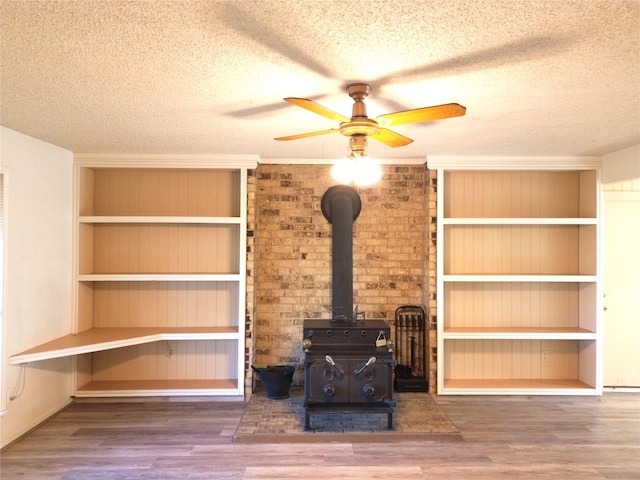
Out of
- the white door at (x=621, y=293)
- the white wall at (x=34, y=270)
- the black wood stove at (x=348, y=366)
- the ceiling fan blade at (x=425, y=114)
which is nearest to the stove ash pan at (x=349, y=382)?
the black wood stove at (x=348, y=366)

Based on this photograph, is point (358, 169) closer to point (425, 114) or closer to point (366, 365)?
point (425, 114)

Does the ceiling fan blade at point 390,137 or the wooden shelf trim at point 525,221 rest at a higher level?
the ceiling fan blade at point 390,137

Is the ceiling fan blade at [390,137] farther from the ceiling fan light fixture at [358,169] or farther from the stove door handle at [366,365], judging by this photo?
the stove door handle at [366,365]

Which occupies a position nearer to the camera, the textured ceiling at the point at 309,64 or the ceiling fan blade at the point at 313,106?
the textured ceiling at the point at 309,64

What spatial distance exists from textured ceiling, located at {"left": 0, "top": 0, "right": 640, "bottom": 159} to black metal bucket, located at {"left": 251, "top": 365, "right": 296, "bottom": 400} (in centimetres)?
217

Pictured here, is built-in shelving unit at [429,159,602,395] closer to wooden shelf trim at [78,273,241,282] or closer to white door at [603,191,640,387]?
white door at [603,191,640,387]

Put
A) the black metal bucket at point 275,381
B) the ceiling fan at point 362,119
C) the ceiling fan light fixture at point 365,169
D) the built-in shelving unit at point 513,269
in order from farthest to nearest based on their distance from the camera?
the built-in shelving unit at point 513,269 → the black metal bucket at point 275,381 → the ceiling fan light fixture at point 365,169 → the ceiling fan at point 362,119

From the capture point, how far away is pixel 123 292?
14.1ft

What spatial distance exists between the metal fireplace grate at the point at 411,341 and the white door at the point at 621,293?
1906 mm

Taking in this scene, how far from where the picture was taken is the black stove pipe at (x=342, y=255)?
4.06 metres

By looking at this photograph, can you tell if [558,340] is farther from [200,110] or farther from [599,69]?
[200,110]

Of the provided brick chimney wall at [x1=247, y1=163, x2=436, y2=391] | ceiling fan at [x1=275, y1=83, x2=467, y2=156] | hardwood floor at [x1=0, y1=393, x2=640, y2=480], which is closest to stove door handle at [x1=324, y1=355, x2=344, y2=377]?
hardwood floor at [x1=0, y1=393, x2=640, y2=480]

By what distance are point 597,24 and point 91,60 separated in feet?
7.05

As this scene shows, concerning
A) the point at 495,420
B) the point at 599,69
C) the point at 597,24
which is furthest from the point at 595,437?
the point at 597,24
